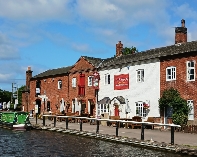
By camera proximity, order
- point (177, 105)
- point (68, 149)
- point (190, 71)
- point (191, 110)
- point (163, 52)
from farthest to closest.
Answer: point (163, 52) → point (190, 71) → point (177, 105) → point (191, 110) → point (68, 149)

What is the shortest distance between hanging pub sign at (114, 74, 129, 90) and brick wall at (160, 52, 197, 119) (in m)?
5.15

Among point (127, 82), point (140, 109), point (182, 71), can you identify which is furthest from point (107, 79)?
point (182, 71)

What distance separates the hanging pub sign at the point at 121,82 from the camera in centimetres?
3472

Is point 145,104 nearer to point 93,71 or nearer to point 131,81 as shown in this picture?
point 131,81

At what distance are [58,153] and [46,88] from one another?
31.7 meters

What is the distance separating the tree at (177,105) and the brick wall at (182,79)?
1.74 ft

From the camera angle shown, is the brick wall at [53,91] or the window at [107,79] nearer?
the window at [107,79]

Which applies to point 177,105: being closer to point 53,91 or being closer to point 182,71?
point 182,71

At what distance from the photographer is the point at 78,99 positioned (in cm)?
4138

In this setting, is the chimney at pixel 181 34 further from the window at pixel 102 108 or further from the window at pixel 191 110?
the window at pixel 102 108

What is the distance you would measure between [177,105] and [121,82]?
337 inches

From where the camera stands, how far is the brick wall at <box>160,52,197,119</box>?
27.9m

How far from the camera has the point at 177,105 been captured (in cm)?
2806

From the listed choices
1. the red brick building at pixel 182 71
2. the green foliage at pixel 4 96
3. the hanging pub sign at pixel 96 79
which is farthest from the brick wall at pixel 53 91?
the green foliage at pixel 4 96
